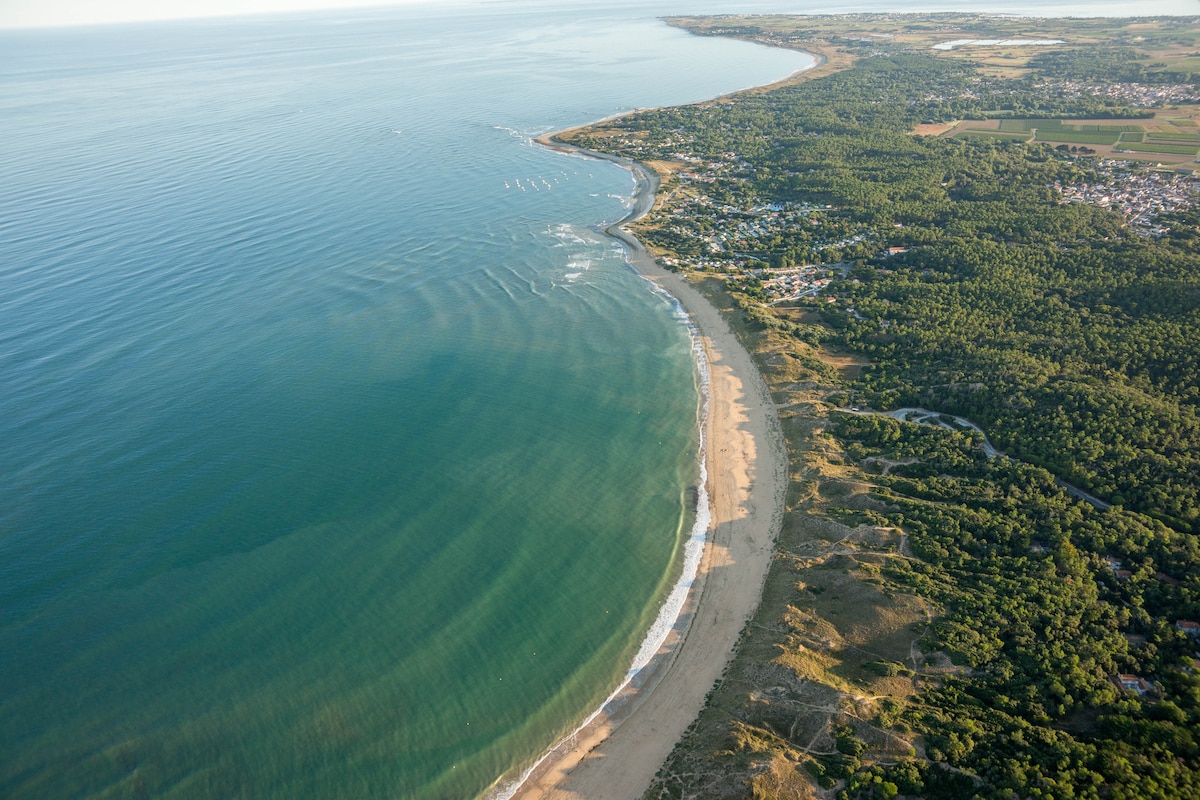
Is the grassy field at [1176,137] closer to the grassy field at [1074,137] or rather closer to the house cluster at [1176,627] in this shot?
the grassy field at [1074,137]

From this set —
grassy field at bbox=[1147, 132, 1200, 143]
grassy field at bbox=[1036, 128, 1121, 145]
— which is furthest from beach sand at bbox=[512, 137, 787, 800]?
grassy field at bbox=[1147, 132, 1200, 143]

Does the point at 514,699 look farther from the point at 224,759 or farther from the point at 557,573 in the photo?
the point at 224,759

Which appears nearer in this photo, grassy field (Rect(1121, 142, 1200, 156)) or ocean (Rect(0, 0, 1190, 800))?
ocean (Rect(0, 0, 1190, 800))

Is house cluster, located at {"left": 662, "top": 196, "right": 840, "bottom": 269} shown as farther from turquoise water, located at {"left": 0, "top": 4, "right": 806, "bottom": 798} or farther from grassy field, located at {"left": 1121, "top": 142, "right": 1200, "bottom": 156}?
grassy field, located at {"left": 1121, "top": 142, "right": 1200, "bottom": 156}

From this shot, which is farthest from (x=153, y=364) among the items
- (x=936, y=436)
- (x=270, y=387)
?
(x=936, y=436)

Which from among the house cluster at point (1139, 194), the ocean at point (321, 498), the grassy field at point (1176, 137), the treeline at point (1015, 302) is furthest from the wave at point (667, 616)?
the grassy field at point (1176, 137)

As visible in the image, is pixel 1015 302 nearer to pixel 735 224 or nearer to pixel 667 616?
pixel 735 224
